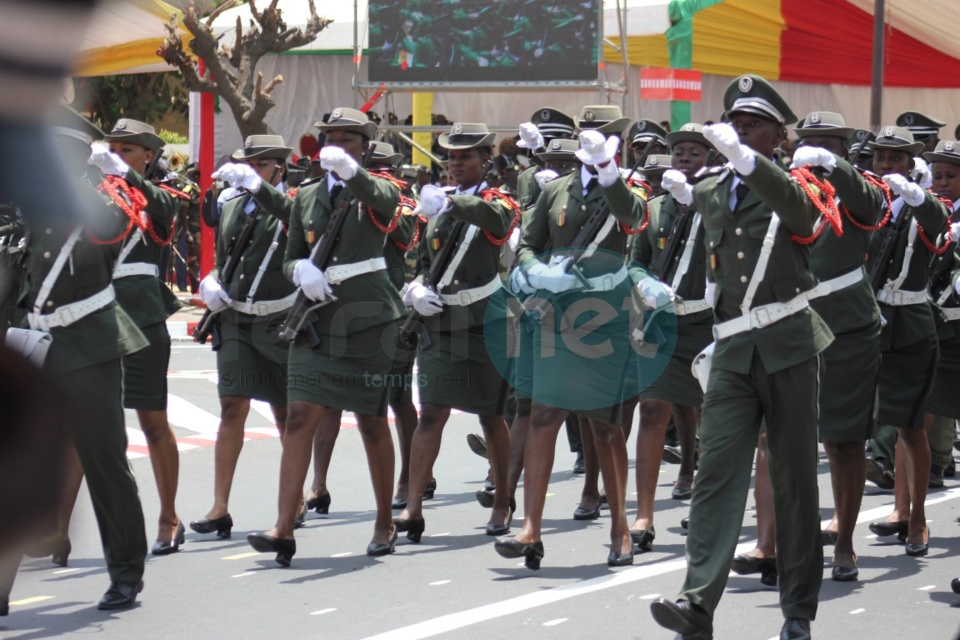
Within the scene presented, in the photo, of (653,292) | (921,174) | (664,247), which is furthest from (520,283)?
(921,174)

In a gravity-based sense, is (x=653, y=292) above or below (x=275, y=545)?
above

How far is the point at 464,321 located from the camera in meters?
7.95

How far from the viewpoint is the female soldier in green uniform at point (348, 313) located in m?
6.97

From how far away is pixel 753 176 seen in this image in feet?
16.4

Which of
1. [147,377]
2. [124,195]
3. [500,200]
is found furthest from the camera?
[500,200]

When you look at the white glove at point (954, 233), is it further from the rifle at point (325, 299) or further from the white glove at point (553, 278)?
the rifle at point (325, 299)

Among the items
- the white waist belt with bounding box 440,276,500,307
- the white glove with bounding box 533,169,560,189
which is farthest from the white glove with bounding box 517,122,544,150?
the white waist belt with bounding box 440,276,500,307

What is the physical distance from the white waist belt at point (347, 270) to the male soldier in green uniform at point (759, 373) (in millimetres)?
2164

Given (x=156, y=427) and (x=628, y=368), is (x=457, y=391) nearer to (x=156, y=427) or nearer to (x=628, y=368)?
(x=628, y=368)

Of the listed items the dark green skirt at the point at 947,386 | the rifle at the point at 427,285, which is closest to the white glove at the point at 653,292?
the rifle at the point at 427,285

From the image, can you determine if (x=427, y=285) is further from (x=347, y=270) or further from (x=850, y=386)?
(x=850, y=386)

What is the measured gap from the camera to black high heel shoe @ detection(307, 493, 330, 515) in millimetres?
8297

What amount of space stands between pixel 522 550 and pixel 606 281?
140 centimetres

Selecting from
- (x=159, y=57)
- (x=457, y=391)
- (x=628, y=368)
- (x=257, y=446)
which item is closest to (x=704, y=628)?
(x=628, y=368)
